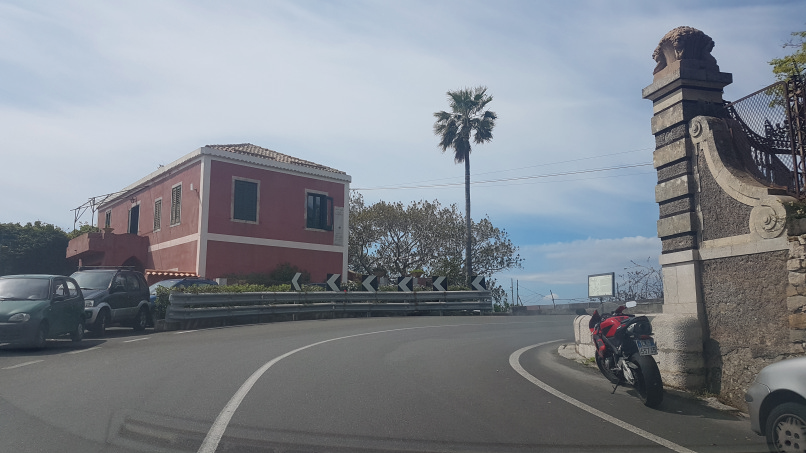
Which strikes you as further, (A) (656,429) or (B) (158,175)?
(B) (158,175)

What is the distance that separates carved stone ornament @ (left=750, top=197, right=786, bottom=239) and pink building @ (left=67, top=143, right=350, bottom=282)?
24905mm

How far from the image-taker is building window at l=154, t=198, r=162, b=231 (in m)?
34.0

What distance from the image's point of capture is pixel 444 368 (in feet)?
34.0

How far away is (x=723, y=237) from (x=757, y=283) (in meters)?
0.90

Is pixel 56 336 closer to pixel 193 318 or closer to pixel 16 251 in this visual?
pixel 193 318

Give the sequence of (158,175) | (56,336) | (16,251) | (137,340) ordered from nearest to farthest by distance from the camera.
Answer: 1. (56,336)
2. (137,340)
3. (158,175)
4. (16,251)

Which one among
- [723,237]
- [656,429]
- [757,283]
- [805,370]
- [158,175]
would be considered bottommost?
[656,429]

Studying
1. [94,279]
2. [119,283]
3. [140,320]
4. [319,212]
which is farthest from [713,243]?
[319,212]

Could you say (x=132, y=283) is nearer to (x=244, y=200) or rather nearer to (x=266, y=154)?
(x=244, y=200)

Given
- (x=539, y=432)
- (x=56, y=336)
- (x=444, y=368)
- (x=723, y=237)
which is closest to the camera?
(x=539, y=432)

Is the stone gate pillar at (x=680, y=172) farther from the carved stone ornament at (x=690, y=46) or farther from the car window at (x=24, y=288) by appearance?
the car window at (x=24, y=288)

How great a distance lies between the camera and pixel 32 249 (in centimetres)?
3919

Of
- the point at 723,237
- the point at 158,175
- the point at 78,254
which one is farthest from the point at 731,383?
the point at 78,254

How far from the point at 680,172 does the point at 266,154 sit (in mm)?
26613
